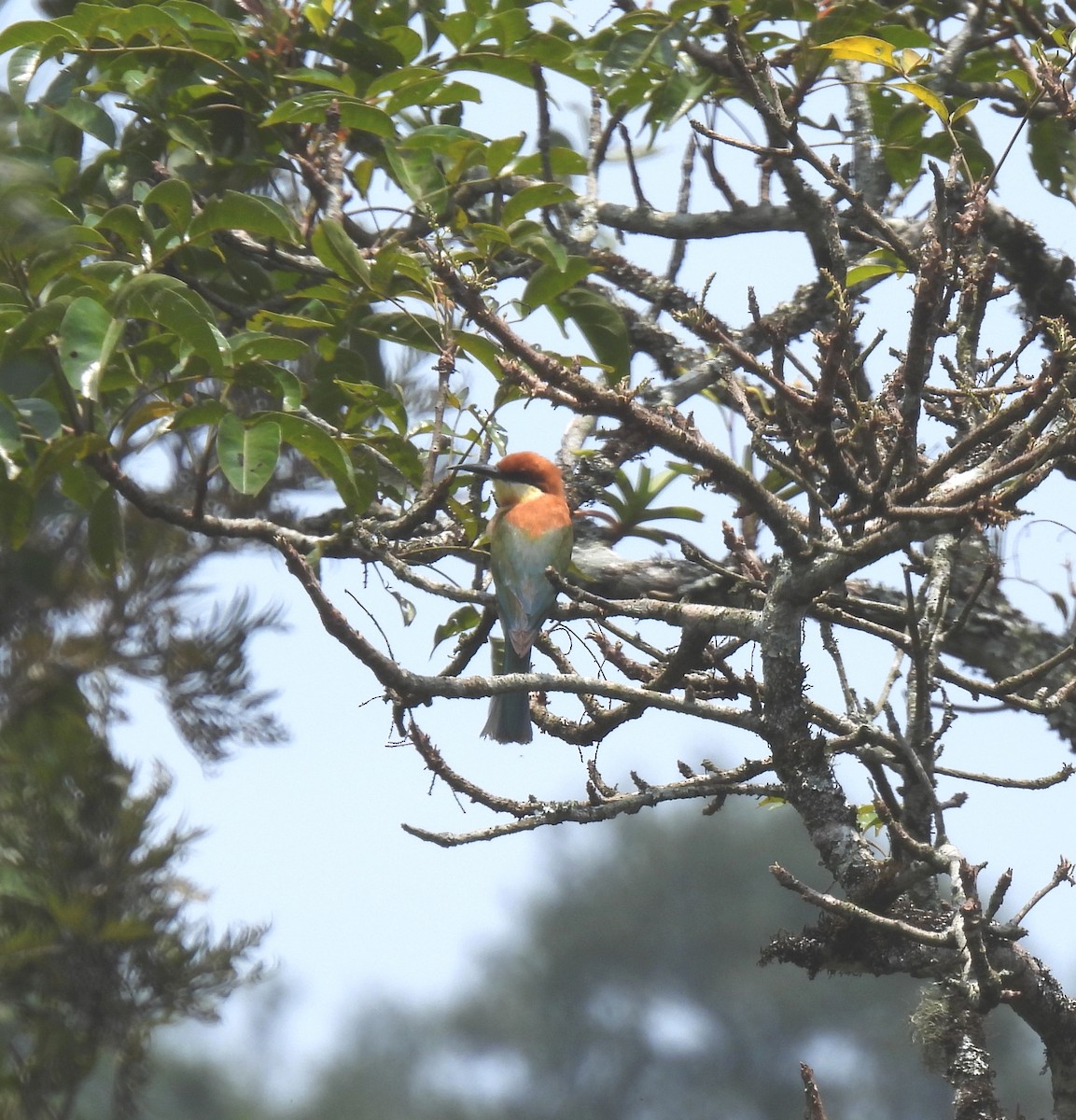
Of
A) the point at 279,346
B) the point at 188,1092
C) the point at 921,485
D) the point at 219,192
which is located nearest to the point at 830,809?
the point at 921,485

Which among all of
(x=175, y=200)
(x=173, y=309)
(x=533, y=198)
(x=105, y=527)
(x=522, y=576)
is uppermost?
(x=533, y=198)

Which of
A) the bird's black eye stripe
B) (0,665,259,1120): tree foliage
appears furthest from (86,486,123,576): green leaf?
the bird's black eye stripe

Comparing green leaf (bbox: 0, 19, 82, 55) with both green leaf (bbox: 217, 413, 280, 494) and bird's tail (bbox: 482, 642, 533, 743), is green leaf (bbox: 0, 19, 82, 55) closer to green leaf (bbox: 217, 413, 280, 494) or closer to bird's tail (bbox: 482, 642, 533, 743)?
green leaf (bbox: 217, 413, 280, 494)

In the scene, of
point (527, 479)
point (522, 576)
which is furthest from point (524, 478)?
point (522, 576)

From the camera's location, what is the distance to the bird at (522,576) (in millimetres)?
2979

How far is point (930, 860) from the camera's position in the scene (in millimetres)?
1947

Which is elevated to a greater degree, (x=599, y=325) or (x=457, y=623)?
(x=599, y=325)

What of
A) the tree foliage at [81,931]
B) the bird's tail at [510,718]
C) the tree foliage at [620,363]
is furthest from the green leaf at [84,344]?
the tree foliage at [81,931]

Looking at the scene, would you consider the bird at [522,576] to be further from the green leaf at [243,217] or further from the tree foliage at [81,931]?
the tree foliage at [81,931]

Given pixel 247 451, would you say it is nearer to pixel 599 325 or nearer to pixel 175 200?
pixel 175 200

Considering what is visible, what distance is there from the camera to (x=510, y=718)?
10.3ft

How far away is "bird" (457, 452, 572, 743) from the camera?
2979 mm

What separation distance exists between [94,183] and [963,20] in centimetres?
247

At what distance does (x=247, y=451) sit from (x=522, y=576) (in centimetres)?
92
